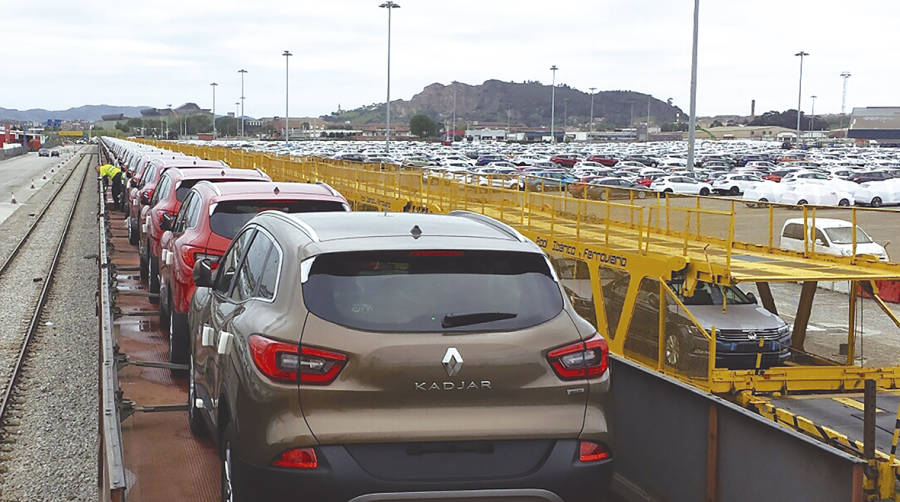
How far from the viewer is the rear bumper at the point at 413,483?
4.16 meters

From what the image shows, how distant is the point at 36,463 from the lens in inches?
343

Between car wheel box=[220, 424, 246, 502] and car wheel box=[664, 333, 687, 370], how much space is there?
7.06m

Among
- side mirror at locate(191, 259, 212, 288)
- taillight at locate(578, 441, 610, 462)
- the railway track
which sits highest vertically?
side mirror at locate(191, 259, 212, 288)

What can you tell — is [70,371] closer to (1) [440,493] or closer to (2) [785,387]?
(2) [785,387]

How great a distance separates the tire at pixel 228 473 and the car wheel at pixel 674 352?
7.06 m

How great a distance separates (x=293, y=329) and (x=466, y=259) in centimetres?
84

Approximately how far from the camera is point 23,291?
61.6ft

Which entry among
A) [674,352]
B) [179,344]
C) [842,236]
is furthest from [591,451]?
[842,236]

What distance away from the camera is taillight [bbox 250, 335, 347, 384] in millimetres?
4191

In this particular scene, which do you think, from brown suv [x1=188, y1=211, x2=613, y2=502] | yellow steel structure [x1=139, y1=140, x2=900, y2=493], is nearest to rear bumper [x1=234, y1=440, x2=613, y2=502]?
brown suv [x1=188, y1=211, x2=613, y2=502]

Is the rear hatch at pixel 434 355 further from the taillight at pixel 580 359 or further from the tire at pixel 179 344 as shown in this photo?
the tire at pixel 179 344

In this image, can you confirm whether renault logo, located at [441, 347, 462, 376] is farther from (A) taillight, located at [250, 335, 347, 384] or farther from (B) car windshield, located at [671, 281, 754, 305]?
(B) car windshield, located at [671, 281, 754, 305]

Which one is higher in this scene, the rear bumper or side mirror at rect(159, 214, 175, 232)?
side mirror at rect(159, 214, 175, 232)

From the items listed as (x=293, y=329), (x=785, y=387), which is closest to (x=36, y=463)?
(x=293, y=329)
